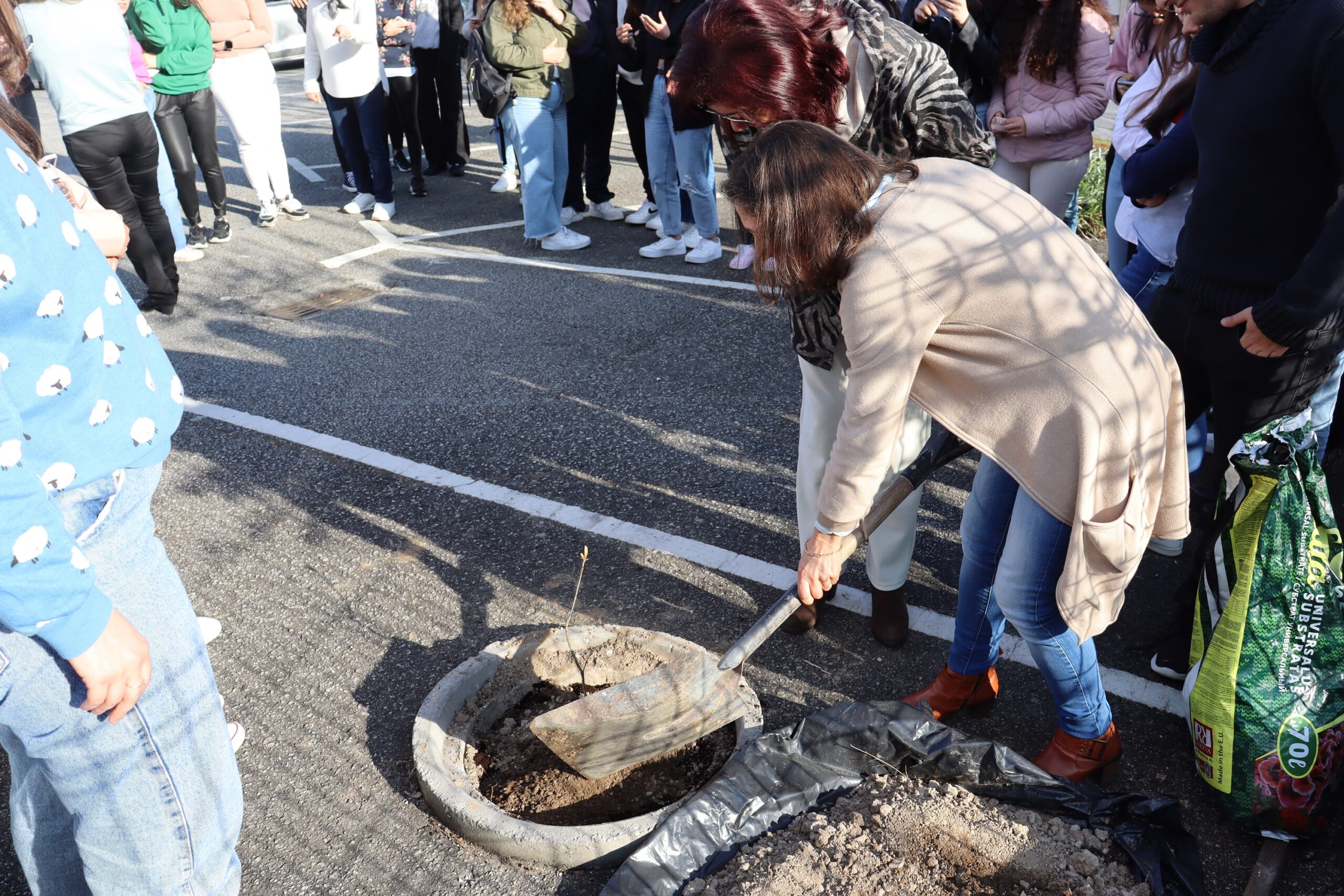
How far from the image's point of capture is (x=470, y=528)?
3.85 m

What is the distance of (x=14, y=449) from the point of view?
4.47 ft

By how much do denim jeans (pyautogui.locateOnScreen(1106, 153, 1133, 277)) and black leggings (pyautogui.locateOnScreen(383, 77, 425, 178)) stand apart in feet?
21.6

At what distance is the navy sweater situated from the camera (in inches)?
86.0

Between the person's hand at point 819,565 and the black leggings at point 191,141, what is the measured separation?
6696 mm

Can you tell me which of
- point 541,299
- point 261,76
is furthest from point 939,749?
point 261,76

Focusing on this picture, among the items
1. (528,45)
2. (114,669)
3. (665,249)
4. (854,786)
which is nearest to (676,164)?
(665,249)

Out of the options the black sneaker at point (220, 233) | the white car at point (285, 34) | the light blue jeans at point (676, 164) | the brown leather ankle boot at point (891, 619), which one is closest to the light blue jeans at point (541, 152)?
the light blue jeans at point (676, 164)

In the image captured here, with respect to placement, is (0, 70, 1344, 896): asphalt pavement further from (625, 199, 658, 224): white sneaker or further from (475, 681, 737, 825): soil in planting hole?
(625, 199, 658, 224): white sneaker

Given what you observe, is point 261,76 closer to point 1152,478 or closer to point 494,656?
point 494,656

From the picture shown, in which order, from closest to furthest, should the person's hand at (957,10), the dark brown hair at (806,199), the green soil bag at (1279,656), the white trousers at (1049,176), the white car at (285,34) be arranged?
the dark brown hair at (806,199)
the green soil bag at (1279,656)
the person's hand at (957,10)
the white trousers at (1049,176)
the white car at (285,34)

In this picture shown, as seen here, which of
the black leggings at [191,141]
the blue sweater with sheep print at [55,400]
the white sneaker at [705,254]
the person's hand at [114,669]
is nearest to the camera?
the blue sweater with sheep print at [55,400]

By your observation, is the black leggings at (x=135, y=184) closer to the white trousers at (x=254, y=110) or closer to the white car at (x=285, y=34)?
the white trousers at (x=254, y=110)

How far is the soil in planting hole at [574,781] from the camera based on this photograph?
256 centimetres

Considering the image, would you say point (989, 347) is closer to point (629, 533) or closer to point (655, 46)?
point (629, 533)
